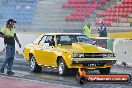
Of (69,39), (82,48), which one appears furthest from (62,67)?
(69,39)

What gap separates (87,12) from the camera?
37.8m

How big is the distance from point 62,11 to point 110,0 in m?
4.29

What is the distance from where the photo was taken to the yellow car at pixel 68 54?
13203 mm

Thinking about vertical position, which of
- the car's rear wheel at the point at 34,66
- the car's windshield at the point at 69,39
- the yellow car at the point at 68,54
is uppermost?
the car's windshield at the point at 69,39

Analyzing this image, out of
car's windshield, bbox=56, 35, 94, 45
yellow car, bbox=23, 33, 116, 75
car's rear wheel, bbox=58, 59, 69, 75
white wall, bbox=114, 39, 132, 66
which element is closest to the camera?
yellow car, bbox=23, 33, 116, 75

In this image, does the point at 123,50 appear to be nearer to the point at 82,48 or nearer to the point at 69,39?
the point at 69,39

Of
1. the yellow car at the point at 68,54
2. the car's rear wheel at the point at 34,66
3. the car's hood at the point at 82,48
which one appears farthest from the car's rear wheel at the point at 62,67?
the car's rear wheel at the point at 34,66

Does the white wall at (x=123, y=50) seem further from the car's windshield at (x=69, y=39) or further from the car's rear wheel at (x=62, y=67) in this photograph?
the car's rear wheel at (x=62, y=67)

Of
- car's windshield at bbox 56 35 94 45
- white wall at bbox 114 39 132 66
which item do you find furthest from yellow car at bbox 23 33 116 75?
white wall at bbox 114 39 132 66

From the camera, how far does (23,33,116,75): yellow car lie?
13.2m

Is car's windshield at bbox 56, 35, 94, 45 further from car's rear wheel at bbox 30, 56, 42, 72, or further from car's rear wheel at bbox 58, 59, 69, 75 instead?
car's rear wheel at bbox 30, 56, 42, 72

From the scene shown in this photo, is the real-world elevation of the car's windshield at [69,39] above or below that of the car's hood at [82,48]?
above

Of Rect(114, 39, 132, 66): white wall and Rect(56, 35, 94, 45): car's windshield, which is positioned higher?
Rect(56, 35, 94, 45): car's windshield

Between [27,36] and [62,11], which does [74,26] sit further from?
[27,36]
